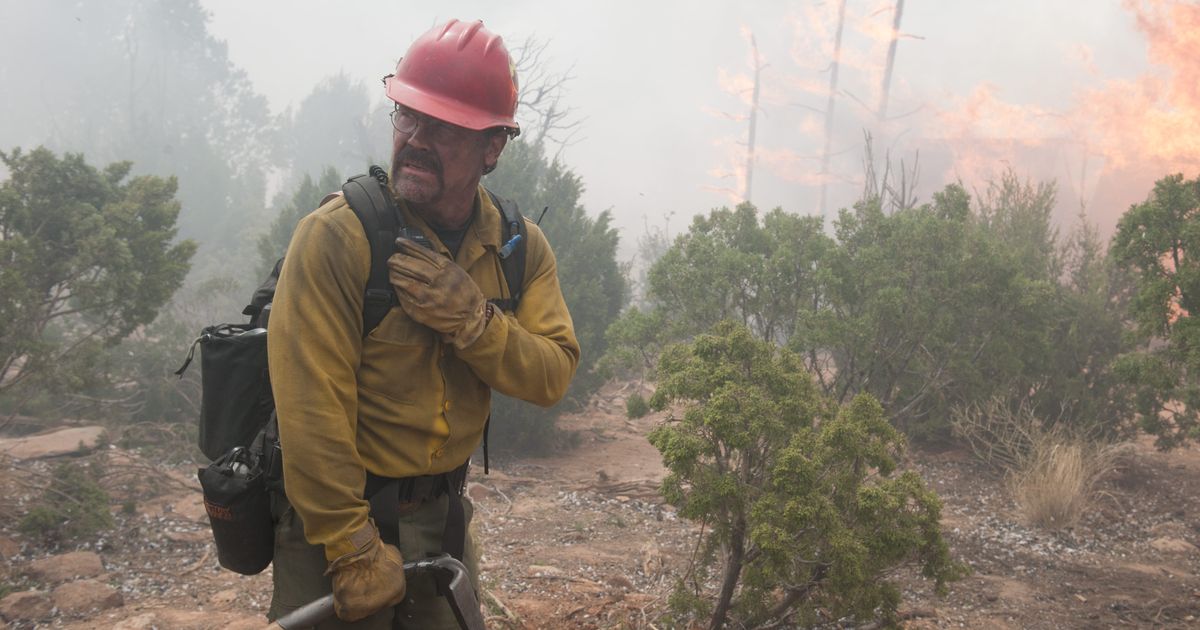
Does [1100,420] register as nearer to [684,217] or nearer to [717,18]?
[684,217]

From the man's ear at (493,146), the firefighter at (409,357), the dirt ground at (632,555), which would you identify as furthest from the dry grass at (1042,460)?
the man's ear at (493,146)

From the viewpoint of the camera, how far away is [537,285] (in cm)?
220

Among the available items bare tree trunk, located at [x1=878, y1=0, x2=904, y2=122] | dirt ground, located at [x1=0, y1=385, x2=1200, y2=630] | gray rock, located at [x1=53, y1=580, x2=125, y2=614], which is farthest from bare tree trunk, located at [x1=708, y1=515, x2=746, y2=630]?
bare tree trunk, located at [x1=878, y1=0, x2=904, y2=122]

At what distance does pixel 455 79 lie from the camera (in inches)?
76.9

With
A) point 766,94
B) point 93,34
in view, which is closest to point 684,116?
point 766,94

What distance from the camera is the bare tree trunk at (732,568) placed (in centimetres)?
392

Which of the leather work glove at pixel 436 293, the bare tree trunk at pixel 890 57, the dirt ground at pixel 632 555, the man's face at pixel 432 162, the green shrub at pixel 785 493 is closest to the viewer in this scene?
the leather work glove at pixel 436 293

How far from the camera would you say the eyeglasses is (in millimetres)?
1925

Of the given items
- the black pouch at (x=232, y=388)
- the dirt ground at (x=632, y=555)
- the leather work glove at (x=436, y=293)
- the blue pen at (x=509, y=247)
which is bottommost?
the dirt ground at (x=632, y=555)

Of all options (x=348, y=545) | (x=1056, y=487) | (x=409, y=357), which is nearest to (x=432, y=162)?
(x=409, y=357)

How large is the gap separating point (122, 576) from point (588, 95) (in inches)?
3090

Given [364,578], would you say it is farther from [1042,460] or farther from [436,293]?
[1042,460]

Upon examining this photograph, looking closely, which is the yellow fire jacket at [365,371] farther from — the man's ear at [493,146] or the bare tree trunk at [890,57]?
the bare tree trunk at [890,57]

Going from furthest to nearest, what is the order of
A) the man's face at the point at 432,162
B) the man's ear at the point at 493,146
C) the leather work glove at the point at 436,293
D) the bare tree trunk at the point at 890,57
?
1. the bare tree trunk at the point at 890,57
2. the man's ear at the point at 493,146
3. the man's face at the point at 432,162
4. the leather work glove at the point at 436,293
